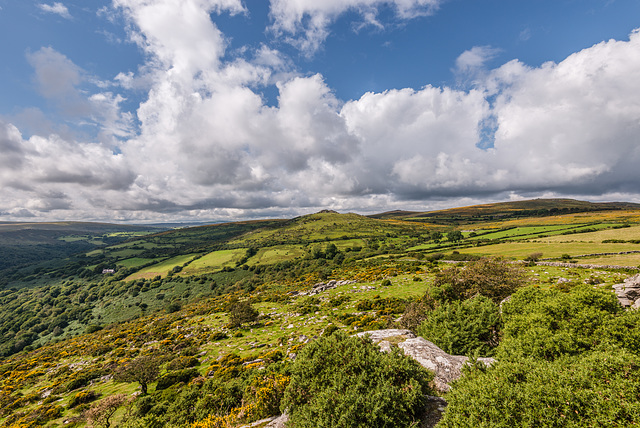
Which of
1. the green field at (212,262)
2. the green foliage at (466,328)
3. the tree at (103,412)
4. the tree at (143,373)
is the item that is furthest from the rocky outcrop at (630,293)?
the green field at (212,262)

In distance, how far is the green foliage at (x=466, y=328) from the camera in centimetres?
1745

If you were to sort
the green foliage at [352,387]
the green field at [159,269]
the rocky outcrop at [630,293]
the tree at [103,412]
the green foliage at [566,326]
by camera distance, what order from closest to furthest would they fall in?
1. the green foliage at [352,387]
2. the green foliage at [566,326]
3. the tree at [103,412]
4. the rocky outcrop at [630,293]
5. the green field at [159,269]

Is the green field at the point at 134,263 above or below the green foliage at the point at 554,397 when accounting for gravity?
below

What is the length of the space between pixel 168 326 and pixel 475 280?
6430 cm

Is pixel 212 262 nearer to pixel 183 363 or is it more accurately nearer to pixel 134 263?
pixel 134 263

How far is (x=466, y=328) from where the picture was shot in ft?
59.1

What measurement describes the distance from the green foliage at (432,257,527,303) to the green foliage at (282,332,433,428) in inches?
787

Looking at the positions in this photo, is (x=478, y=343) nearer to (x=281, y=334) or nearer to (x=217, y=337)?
(x=281, y=334)

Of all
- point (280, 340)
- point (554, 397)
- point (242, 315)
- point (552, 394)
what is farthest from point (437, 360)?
point (242, 315)

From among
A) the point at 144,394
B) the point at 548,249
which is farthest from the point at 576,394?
the point at 548,249

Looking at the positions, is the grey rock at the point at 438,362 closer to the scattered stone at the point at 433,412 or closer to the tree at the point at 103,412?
the scattered stone at the point at 433,412

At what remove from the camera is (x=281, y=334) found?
35125 millimetres

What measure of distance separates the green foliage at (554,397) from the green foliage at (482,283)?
66.7 feet

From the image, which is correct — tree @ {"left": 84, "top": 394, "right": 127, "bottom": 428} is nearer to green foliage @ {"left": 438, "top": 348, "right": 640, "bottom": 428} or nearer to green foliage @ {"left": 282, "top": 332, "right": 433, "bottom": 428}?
green foliage @ {"left": 282, "top": 332, "right": 433, "bottom": 428}
